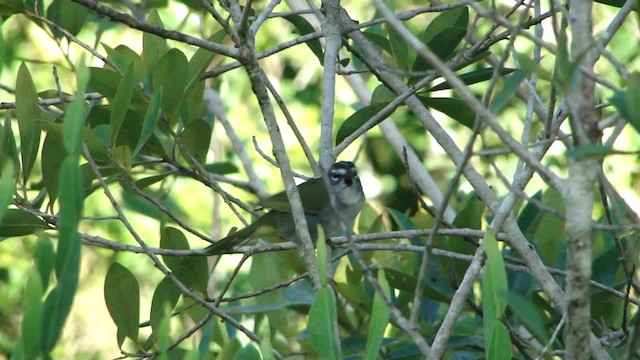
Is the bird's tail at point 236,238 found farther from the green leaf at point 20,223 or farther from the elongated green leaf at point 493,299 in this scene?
the elongated green leaf at point 493,299

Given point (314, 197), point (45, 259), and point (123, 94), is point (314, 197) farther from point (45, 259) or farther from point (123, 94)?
point (45, 259)

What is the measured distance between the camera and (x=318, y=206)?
381 cm

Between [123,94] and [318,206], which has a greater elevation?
[123,94]

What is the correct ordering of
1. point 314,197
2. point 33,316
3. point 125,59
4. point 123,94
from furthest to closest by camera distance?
point 314,197 → point 125,59 → point 123,94 → point 33,316

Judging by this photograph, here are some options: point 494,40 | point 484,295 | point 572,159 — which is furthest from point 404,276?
point 572,159

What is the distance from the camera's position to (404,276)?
255cm

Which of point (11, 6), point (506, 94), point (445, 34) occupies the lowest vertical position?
point (506, 94)

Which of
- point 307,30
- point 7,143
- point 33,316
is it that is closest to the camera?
point 33,316

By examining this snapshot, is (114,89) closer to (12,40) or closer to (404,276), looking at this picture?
(404,276)

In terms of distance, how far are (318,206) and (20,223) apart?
66.6 inches

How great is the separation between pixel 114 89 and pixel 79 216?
117 cm

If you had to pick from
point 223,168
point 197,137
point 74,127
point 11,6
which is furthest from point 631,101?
point 223,168

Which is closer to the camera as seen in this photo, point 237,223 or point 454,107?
point 454,107

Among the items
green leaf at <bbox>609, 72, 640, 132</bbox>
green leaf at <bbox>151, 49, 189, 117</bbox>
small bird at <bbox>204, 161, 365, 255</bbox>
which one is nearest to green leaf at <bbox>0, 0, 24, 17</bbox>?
green leaf at <bbox>151, 49, 189, 117</bbox>
